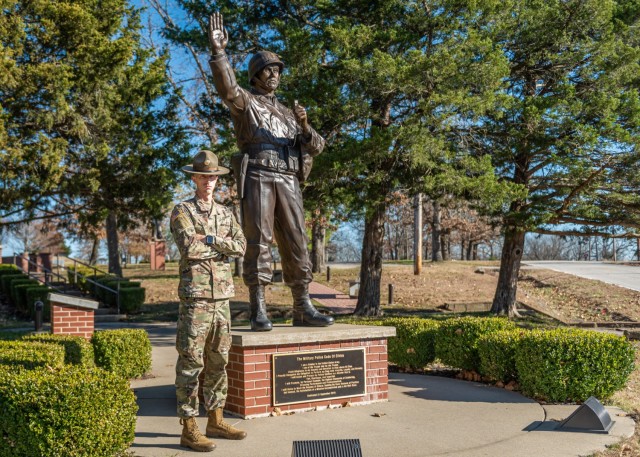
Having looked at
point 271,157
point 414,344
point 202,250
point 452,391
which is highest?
point 271,157

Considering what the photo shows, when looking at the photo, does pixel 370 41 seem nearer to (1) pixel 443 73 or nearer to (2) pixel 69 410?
(1) pixel 443 73

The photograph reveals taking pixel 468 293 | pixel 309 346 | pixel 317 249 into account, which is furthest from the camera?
pixel 317 249

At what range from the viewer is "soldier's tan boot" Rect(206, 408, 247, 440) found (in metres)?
5.29

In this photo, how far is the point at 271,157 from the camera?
21.6ft

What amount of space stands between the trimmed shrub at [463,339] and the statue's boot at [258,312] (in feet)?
10.1

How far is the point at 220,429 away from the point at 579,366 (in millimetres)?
3961

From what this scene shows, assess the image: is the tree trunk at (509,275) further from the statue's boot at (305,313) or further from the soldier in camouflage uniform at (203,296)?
the soldier in camouflage uniform at (203,296)

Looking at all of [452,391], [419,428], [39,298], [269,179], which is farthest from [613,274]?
[269,179]

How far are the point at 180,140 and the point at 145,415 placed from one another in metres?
15.1

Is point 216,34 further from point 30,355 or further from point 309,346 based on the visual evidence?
point 30,355

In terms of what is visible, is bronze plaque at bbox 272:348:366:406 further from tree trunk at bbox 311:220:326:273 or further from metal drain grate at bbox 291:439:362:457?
tree trunk at bbox 311:220:326:273

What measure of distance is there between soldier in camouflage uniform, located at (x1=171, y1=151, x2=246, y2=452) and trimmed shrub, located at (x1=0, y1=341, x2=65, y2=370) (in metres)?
1.77

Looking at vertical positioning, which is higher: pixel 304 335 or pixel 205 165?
pixel 205 165

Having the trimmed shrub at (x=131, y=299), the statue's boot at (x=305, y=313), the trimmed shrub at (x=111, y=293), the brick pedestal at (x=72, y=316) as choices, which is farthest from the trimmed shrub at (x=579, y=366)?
the trimmed shrub at (x=111, y=293)
